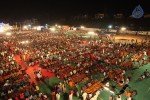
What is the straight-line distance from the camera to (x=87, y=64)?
24.0m

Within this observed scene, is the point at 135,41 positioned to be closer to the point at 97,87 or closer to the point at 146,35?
the point at 146,35

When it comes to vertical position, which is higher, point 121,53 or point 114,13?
point 114,13

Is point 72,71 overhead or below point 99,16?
below

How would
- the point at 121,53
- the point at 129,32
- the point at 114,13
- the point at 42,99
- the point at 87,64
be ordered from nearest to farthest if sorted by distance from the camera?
the point at 42,99, the point at 87,64, the point at 121,53, the point at 129,32, the point at 114,13

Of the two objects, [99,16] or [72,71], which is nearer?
[72,71]

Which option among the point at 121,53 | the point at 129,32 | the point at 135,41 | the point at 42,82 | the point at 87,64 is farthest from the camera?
the point at 129,32

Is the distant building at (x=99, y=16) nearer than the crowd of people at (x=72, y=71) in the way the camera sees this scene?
No

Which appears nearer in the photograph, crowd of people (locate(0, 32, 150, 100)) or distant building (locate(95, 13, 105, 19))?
crowd of people (locate(0, 32, 150, 100))

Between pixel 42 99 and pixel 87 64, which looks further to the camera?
pixel 87 64

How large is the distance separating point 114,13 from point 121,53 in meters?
49.7

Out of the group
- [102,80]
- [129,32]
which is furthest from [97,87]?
[129,32]

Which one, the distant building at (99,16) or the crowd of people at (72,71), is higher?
the distant building at (99,16)

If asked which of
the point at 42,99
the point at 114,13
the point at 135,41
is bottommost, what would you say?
the point at 42,99

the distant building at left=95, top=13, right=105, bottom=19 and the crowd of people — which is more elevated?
the distant building at left=95, top=13, right=105, bottom=19
